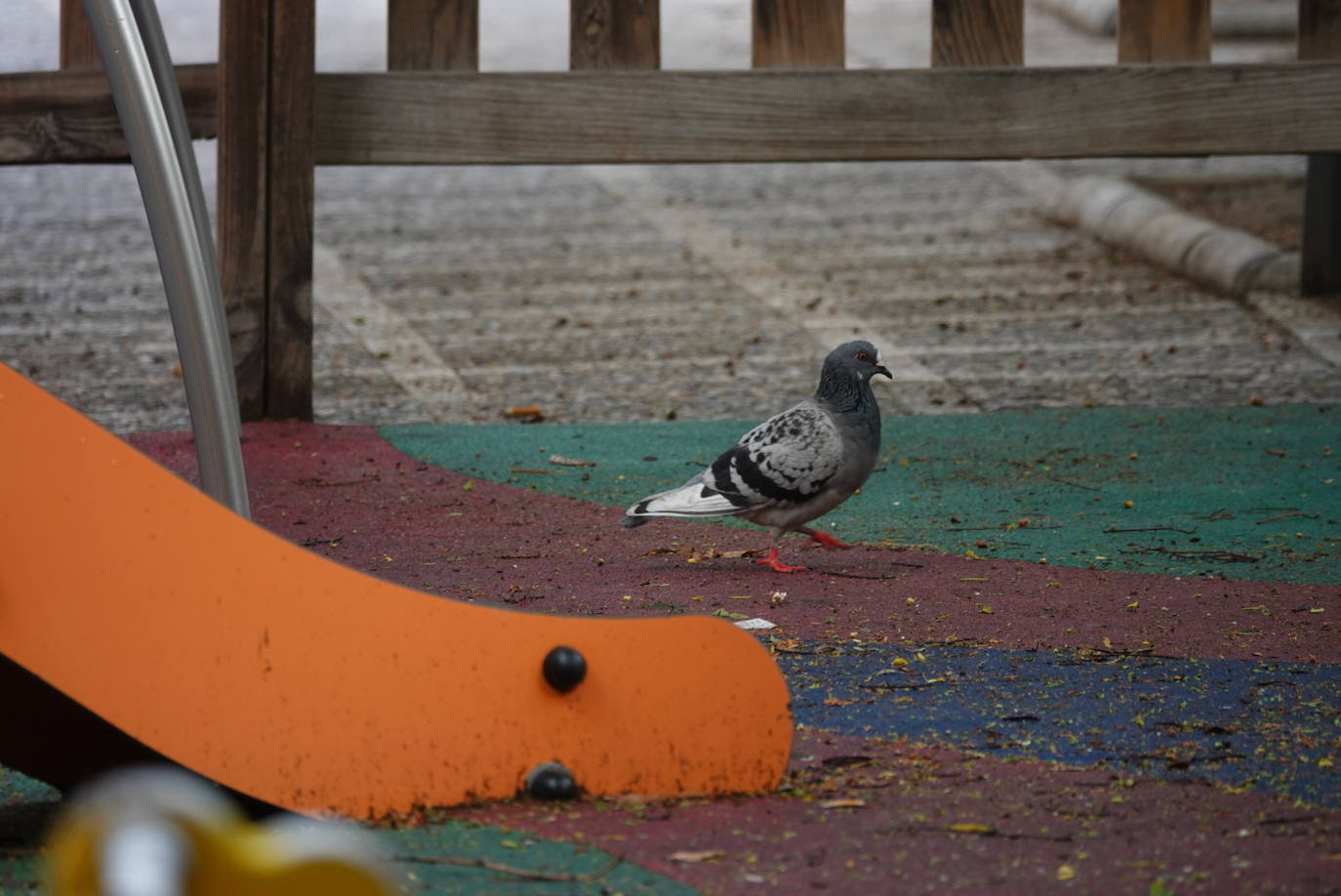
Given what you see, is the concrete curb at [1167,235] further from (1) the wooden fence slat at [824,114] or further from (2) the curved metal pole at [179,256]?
(2) the curved metal pole at [179,256]

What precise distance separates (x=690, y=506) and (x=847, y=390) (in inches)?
21.6

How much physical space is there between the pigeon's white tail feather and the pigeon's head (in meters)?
0.49

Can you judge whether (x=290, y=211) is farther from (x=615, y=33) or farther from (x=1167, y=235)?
(x=1167, y=235)

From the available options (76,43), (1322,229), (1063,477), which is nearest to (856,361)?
(1063,477)

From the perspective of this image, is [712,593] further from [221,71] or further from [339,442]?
[221,71]

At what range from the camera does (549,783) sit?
2.65 m

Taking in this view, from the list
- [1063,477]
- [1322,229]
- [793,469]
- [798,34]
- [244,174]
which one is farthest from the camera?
[1322,229]

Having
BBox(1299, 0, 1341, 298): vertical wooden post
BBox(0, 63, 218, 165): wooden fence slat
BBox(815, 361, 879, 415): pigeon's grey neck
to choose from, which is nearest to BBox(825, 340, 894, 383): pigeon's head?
BBox(815, 361, 879, 415): pigeon's grey neck

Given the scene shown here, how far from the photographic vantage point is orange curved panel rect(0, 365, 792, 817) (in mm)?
2412

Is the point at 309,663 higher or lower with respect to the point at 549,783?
higher

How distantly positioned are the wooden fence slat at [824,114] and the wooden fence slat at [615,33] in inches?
5.8

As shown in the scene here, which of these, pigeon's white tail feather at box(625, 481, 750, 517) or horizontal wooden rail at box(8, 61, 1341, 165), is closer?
pigeon's white tail feather at box(625, 481, 750, 517)

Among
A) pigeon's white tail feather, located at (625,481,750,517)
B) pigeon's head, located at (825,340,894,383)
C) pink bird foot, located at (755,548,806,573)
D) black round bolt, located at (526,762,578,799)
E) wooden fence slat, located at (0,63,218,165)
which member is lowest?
pink bird foot, located at (755,548,806,573)

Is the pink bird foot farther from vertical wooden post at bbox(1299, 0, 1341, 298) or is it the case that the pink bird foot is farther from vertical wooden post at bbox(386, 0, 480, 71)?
vertical wooden post at bbox(1299, 0, 1341, 298)
